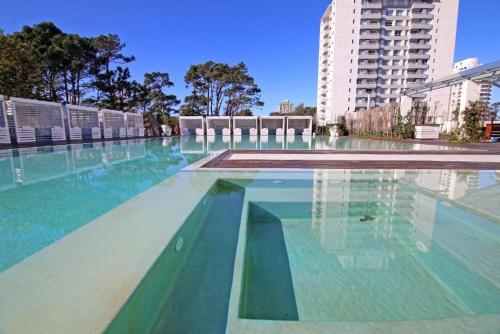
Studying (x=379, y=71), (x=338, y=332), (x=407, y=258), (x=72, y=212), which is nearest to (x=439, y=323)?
(x=338, y=332)

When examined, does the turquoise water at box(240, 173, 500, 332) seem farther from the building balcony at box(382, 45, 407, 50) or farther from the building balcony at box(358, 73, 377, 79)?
the building balcony at box(382, 45, 407, 50)

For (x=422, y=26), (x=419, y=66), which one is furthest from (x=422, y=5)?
(x=419, y=66)

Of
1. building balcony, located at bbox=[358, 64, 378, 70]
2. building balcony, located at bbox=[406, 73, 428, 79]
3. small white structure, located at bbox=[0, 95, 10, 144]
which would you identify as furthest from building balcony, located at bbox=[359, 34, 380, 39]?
small white structure, located at bbox=[0, 95, 10, 144]

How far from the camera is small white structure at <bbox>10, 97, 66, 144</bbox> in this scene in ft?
39.0

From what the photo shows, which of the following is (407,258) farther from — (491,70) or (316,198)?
(491,70)

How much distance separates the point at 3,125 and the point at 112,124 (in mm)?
7347

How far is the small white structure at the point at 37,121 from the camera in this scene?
39.0 feet

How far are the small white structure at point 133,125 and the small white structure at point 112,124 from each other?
0.50 m

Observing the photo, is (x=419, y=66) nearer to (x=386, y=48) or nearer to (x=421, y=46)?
(x=421, y=46)

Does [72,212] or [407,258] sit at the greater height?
[72,212]

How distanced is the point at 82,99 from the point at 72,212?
23.1 meters

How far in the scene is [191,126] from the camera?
26.4 m

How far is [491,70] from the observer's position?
1167 centimetres

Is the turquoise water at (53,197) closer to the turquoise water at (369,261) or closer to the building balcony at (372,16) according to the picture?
the turquoise water at (369,261)
